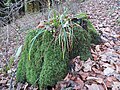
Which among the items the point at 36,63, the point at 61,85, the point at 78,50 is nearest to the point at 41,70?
the point at 36,63

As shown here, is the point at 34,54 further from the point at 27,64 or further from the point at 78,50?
Answer: the point at 78,50

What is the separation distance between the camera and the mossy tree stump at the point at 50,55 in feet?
8.28

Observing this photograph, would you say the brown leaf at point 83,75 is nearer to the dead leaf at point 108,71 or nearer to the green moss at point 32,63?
the dead leaf at point 108,71

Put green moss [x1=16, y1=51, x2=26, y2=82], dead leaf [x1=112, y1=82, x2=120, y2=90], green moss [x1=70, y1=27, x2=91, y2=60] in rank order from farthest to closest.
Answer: green moss [x1=16, y1=51, x2=26, y2=82]
green moss [x1=70, y1=27, x2=91, y2=60]
dead leaf [x1=112, y1=82, x2=120, y2=90]

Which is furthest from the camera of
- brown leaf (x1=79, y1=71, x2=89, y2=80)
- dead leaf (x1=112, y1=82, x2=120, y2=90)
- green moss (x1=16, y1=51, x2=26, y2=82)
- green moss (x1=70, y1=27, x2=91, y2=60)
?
green moss (x1=16, y1=51, x2=26, y2=82)

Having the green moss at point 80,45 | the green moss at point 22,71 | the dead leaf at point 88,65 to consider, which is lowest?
the green moss at point 22,71

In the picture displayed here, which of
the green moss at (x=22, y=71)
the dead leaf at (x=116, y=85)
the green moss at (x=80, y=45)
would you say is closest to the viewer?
the dead leaf at (x=116, y=85)

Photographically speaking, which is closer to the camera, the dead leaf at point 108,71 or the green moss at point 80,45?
the dead leaf at point 108,71

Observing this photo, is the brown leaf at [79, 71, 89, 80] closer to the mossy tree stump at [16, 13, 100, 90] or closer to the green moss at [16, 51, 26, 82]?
the mossy tree stump at [16, 13, 100, 90]

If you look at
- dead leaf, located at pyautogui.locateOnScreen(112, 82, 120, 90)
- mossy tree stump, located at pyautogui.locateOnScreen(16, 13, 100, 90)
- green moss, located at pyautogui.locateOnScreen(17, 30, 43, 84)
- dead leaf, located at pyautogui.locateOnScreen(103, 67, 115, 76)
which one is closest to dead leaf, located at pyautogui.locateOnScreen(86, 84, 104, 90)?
dead leaf, located at pyautogui.locateOnScreen(112, 82, 120, 90)

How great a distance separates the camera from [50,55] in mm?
2588

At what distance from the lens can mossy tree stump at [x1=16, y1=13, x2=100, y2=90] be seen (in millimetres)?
2523

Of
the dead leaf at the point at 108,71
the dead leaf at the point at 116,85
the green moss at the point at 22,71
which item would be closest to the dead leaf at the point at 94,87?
the dead leaf at the point at 116,85

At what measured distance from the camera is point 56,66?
253cm
